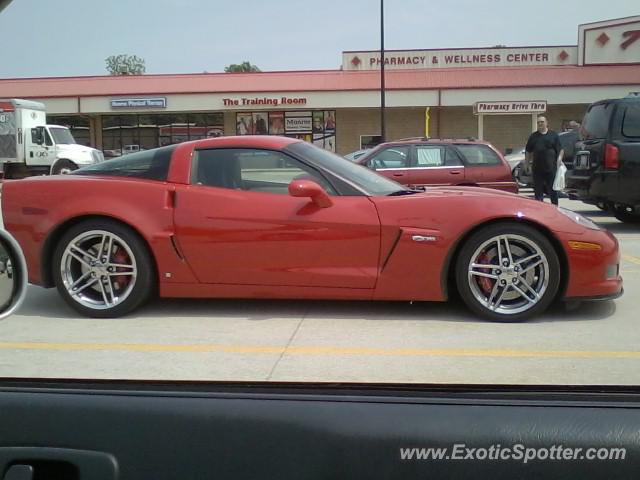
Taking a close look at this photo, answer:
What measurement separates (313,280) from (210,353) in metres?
0.99

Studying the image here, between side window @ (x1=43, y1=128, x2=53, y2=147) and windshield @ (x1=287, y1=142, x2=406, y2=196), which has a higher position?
side window @ (x1=43, y1=128, x2=53, y2=147)

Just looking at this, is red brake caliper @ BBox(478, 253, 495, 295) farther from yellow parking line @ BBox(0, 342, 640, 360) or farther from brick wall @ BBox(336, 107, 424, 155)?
brick wall @ BBox(336, 107, 424, 155)

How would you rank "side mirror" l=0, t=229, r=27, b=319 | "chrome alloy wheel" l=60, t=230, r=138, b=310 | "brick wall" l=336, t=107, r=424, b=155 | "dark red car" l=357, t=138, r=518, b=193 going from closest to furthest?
"side mirror" l=0, t=229, r=27, b=319 → "chrome alloy wheel" l=60, t=230, r=138, b=310 → "dark red car" l=357, t=138, r=518, b=193 → "brick wall" l=336, t=107, r=424, b=155

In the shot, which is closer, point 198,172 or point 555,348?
point 555,348

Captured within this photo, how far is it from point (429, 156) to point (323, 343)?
286 inches

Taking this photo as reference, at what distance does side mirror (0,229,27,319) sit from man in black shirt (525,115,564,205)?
30.4 feet

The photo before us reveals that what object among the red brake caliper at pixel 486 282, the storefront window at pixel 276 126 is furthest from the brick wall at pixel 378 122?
→ the red brake caliper at pixel 486 282

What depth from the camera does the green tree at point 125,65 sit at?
2020 millimetres

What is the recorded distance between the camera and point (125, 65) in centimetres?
216

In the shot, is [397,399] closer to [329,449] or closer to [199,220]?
[329,449]

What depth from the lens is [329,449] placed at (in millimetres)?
1759

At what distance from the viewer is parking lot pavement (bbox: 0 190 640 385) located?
2.87 meters

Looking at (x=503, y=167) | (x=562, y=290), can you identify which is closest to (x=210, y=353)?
(x=562, y=290)

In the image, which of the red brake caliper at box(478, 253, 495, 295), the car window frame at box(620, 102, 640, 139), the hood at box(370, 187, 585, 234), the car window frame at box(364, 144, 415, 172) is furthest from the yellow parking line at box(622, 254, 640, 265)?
the car window frame at box(364, 144, 415, 172)
